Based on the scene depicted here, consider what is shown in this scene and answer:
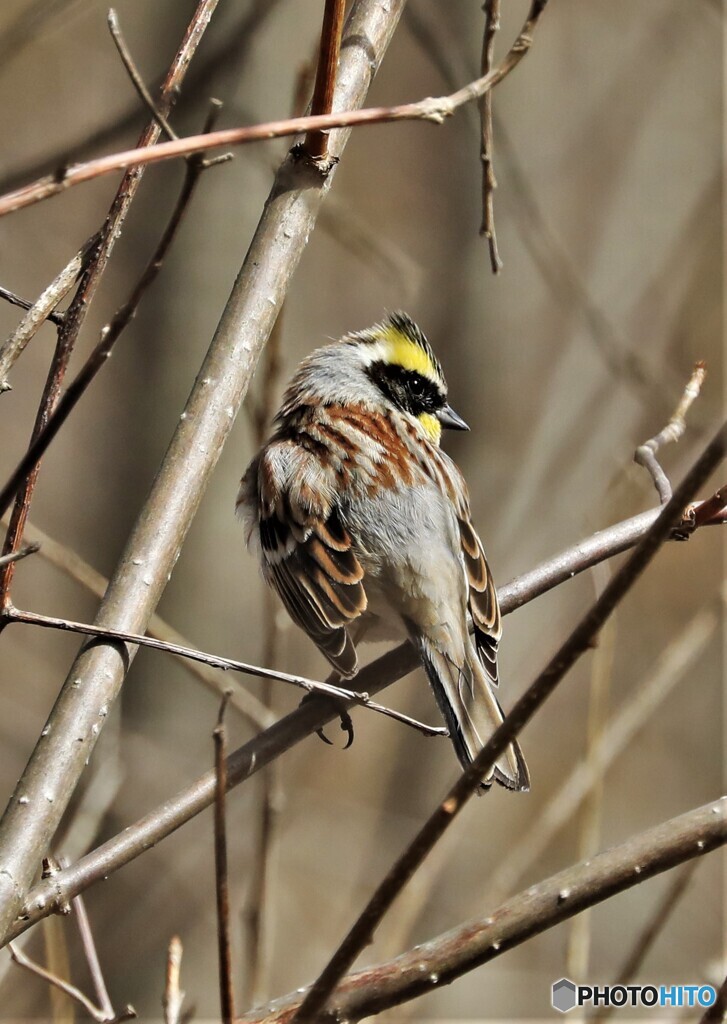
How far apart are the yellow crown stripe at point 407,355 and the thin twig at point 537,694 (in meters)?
2.21

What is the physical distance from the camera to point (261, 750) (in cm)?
203

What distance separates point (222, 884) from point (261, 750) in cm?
83

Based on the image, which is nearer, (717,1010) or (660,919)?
(717,1010)

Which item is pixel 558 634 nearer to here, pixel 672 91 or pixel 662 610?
pixel 662 610

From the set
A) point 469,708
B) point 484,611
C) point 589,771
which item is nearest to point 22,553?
point 469,708

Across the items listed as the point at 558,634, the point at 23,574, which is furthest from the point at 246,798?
the point at 23,574

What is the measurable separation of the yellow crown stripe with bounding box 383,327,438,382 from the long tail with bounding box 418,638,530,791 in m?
1.08

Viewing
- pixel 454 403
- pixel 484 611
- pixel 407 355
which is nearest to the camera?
pixel 484 611

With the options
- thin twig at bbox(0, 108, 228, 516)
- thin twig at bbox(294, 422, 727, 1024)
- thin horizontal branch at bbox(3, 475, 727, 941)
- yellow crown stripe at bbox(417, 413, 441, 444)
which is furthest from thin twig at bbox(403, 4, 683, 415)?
thin twig at bbox(294, 422, 727, 1024)

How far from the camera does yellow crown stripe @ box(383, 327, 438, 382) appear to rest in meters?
3.44

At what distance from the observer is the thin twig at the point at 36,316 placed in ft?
5.09

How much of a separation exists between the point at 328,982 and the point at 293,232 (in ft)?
4.95

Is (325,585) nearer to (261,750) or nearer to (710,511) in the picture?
(261,750)

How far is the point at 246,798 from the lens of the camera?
17.4 feet
